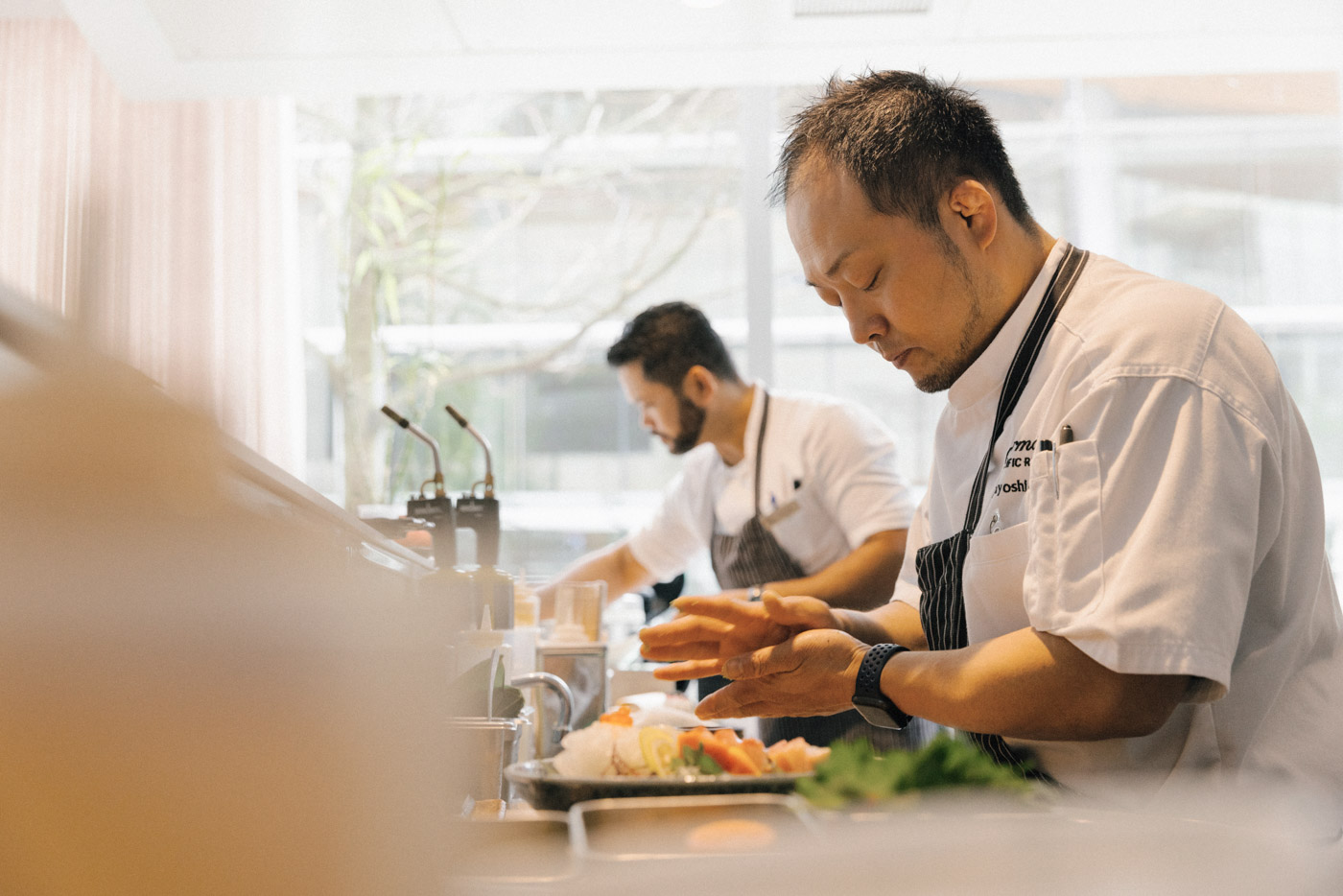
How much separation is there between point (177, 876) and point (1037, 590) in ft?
2.73

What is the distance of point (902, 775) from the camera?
0.54m

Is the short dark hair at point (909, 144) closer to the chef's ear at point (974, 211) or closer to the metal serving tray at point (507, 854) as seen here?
the chef's ear at point (974, 211)

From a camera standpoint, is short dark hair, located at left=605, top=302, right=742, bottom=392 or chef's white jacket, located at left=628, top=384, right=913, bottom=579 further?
short dark hair, located at left=605, top=302, right=742, bottom=392

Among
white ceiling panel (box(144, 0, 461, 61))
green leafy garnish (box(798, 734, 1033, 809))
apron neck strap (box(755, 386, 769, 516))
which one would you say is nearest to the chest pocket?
green leafy garnish (box(798, 734, 1033, 809))

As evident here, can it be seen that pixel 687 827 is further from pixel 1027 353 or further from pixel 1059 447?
pixel 1027 353

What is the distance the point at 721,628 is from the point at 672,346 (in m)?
1.54

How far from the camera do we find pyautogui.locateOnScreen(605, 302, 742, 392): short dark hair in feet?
9.08

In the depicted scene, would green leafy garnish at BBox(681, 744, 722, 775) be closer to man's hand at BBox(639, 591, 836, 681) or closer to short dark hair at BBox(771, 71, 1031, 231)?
man's hand at BBox(639, 591, 836, 681)

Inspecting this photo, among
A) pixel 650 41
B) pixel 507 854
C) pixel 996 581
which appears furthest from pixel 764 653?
pixel 650 41

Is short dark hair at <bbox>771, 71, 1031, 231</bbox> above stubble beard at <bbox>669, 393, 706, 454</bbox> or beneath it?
above

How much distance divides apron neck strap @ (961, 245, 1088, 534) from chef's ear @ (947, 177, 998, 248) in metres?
0.09

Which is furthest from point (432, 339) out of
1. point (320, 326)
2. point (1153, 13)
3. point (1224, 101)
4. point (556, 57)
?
point (1224, 101)

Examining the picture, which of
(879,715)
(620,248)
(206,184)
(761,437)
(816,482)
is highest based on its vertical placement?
(206,184)

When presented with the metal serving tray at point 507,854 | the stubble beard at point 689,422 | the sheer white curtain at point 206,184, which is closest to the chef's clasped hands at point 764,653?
the metal serving tray at point 507,854
